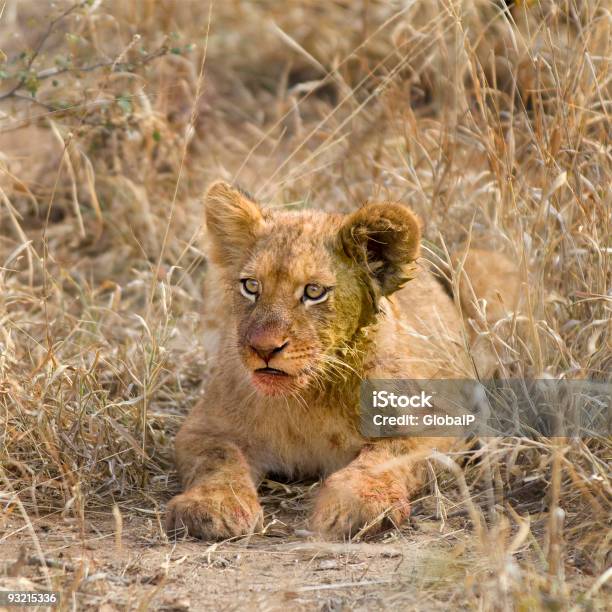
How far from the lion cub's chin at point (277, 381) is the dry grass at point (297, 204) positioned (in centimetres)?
49

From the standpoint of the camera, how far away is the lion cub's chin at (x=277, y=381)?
392 cm

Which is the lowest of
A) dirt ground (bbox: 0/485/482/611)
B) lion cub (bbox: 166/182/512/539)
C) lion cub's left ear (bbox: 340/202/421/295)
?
dirt ground (bbox: 0/485/482/611)

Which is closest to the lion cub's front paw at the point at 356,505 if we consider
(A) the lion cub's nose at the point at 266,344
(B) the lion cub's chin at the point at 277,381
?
(B) the lion cub's chin at the point at 277,381

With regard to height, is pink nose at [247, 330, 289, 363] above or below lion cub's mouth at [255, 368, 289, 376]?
above

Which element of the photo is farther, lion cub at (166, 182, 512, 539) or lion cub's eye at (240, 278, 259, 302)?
lion cub's eye at (240, 278, 259, 302)

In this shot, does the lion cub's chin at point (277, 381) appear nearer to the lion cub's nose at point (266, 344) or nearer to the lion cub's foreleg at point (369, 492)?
the lion cub's nose at point (266, 344)

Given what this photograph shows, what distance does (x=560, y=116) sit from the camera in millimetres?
4688

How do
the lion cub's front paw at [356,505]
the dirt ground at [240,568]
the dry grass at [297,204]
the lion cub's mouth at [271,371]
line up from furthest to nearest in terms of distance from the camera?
the lion cub's mouth at [271,371]
the lion cub's front paw at [356,505]
the dry grass at [297,204]
the dirt ground at [240,568]

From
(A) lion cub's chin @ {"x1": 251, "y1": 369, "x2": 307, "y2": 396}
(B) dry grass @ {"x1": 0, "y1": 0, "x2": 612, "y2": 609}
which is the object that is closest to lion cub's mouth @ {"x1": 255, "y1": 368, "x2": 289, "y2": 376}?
(A) lion cub's chin @ {"x1": 251, "y1": 369, "x2": 307, "y2": 396}

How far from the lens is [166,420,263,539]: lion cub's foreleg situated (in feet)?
12.5

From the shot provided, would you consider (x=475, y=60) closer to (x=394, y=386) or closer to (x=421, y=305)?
(x=421, y=305)

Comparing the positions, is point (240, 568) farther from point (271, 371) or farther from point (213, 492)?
point (271, 371)

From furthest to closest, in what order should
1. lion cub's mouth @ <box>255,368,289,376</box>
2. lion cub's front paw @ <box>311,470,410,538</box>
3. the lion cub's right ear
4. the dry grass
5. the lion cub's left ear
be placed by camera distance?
1. the lion cub's right ear
2. the lion cub's left ear
3. lion cub's mouth @ <box>255,368,289,376</box>
4. lion cub's front paw @ <box>311,470,410,538</box>
5. the dry grass

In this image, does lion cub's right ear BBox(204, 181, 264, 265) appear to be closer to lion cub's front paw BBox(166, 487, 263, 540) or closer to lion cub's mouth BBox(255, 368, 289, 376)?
lion cub's mouth BBox(255, 368, 289, 376)
